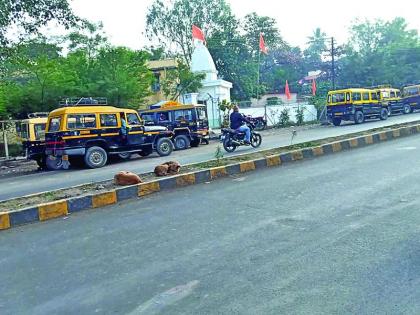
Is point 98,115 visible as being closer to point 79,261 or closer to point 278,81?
point 79,261

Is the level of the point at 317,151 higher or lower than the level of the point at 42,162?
lower

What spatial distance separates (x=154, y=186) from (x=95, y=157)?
6.40m

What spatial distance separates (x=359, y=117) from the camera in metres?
25.0

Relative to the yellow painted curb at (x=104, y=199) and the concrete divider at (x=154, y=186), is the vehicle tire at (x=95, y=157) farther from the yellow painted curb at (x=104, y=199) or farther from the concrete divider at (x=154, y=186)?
the yellow painted curb at (x=104, y=199)

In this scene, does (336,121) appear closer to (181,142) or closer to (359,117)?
(359,117)

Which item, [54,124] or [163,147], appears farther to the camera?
[163,147]

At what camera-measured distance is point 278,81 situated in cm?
5291

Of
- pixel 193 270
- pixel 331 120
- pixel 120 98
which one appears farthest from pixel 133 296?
pixel 331 120

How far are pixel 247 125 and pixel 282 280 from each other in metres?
11.8

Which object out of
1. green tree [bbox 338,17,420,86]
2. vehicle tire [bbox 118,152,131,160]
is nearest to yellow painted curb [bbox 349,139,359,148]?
vehicle tire [bbox 118,152,131,160]

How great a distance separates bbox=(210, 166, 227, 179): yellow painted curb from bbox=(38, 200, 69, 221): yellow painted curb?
3.11m

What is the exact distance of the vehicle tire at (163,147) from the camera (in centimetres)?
1541

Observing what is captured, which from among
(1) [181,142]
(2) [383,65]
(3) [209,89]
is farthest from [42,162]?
(2) [383,65]

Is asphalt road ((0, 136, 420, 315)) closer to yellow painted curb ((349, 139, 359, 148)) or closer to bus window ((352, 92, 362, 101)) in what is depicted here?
yellow painted curb ((349, 139, 359, 148))
